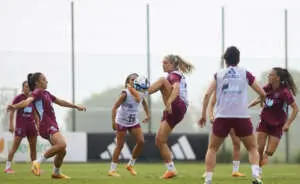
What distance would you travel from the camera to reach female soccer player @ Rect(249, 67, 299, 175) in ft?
54.3

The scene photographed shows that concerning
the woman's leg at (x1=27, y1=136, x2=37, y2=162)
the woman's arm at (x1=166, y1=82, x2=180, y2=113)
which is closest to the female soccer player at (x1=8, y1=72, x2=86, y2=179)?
the woman's arm at (x1=166, y1=82, x2=180, y2=113)

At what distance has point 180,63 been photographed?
17.3 m

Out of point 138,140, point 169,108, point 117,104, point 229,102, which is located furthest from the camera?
point 138,140

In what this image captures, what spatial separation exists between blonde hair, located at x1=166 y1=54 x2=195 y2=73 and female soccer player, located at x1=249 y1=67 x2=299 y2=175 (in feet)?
4.79

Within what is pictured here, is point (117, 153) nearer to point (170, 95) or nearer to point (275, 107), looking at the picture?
point (170, 95)

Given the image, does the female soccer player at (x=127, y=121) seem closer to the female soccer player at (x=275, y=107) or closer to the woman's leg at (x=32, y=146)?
the woman's leg at (x=32, y=146)

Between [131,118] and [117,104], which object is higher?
[117,104]

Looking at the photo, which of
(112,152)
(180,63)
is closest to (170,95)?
(180,63)

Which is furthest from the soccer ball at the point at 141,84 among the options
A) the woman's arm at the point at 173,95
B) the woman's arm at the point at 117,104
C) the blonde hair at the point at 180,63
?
the woman's arm at the point at 173,95

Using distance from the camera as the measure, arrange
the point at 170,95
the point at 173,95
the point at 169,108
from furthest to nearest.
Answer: the point at 170,95 → the point at 173,95 → the point at 169,108

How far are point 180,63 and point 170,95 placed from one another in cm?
73

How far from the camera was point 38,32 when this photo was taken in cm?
3131

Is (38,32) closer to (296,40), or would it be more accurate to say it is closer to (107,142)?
(107,142)

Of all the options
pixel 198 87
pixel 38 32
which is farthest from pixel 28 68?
pixel 198 87
